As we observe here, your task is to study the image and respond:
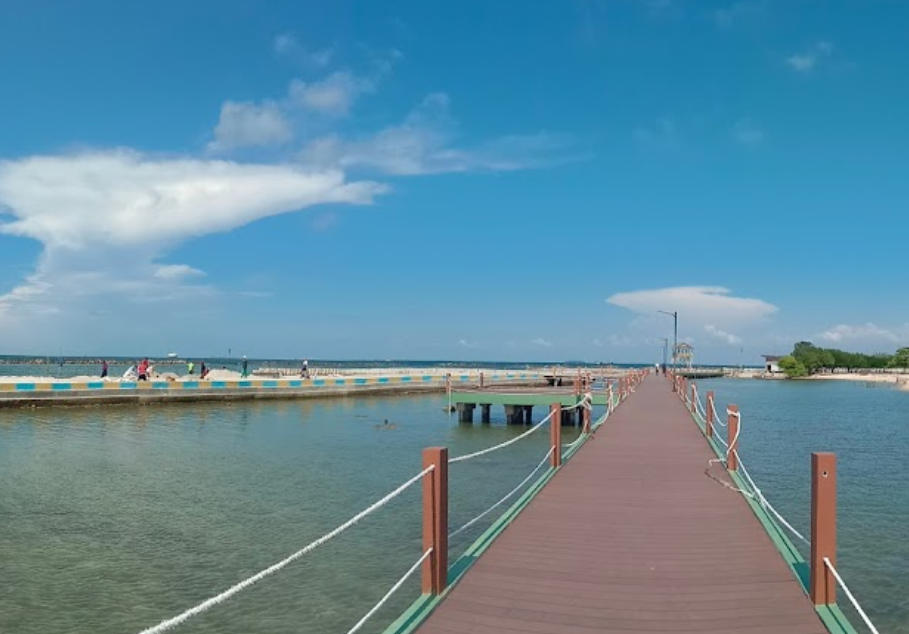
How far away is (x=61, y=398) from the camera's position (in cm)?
3859

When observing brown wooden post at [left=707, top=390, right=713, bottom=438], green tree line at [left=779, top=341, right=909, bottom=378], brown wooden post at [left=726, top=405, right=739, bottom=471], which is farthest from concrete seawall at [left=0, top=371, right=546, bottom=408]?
green tree line at [left=779, top=341, right=909, bottom=378]

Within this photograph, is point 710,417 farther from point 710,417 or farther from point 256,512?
point 256,512

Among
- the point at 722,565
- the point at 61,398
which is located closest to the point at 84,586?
the point at 722,565

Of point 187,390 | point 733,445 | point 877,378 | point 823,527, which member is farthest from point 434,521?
point 877,378

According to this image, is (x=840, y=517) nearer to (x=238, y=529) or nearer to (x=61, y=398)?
(x=238, y=529)

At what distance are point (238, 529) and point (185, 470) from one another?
7657mm

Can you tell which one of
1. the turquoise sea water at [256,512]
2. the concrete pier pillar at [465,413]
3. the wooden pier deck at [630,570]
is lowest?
the turquoise sea water at [256,512]

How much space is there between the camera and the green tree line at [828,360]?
12412 centimetres

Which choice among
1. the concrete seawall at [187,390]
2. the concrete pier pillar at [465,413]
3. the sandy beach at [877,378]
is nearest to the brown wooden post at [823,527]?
the concrete pier pillar at [465,413]

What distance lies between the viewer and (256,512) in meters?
14.9

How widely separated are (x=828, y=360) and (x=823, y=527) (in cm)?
14533

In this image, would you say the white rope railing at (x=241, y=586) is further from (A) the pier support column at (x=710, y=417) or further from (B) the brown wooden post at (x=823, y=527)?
(A) the pier support column at (x=710, y=417)

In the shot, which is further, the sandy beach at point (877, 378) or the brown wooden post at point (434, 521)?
the sandy beach at point (877, 378)

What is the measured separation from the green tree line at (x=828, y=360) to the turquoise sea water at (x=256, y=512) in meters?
100
